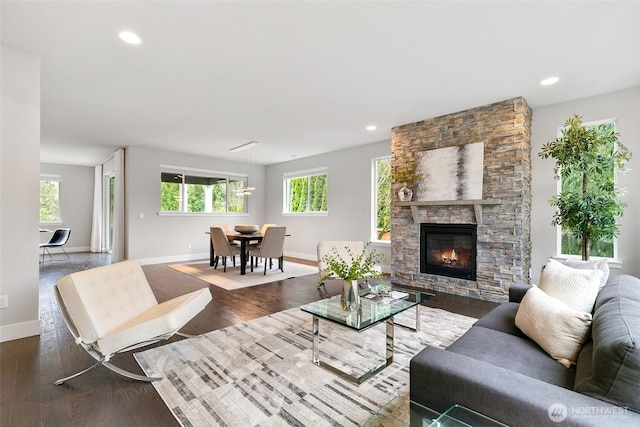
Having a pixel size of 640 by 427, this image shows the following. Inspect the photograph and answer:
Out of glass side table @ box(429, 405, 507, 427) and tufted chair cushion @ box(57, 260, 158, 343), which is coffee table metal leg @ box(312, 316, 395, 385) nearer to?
glass side table @ box(429, 405, 507, 427)

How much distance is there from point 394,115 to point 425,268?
248cm

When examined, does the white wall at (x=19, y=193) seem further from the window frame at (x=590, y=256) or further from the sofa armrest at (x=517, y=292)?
the window frame at (x=590, y=256)

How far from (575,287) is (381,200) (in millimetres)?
4467

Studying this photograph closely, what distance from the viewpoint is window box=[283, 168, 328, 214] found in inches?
299

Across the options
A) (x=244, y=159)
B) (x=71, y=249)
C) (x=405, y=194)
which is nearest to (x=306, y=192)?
(x=244, y=159)

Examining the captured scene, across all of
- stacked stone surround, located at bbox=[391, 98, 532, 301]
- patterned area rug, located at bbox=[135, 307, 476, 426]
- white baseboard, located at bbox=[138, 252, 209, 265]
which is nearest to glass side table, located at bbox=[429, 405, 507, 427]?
patterned area rug, located at bbox=[135, 307, 476, 426]

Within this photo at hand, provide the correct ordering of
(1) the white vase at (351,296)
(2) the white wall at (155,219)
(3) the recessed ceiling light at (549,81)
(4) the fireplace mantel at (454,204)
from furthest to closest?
(2) the white wall at (155,219) → (4) the fireplace mantel at (454,204) → (3) the recessed ceiling light at (549,81) → (1) the white vase at (351,296)

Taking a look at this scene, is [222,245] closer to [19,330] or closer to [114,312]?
[19,330]

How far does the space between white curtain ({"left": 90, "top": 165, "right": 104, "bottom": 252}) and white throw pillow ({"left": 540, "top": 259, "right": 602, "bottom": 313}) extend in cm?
1071

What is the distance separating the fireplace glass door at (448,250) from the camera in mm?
4309

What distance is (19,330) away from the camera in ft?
9.15

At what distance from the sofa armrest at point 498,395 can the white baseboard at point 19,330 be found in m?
3.55

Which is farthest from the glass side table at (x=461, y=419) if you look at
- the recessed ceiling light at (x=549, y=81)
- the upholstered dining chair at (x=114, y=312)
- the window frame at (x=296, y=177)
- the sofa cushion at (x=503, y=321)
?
the window frame at (x=296, y=177)

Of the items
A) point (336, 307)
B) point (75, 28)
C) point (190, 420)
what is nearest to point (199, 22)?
point (75, 28)
